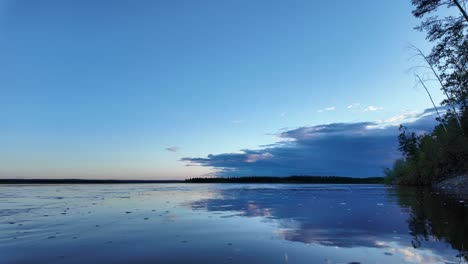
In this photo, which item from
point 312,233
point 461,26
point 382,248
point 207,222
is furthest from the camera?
point 461,26

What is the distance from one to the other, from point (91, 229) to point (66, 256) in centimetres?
457

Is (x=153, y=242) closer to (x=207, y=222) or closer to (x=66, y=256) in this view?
(x=66, y=256)

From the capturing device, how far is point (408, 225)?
1237 cm

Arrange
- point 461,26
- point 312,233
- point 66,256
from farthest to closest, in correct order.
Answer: point 461,26 → point 312,233 → point 66,256

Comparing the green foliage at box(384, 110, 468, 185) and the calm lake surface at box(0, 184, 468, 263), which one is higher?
the green foliage at box(384, 110, 468, 185)

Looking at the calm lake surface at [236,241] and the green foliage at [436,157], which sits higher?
the green foliage at [436,157]

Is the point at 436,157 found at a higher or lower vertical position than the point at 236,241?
higher

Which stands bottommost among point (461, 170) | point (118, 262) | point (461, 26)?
point (118, 262)

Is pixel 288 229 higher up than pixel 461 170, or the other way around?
pixel 461 170

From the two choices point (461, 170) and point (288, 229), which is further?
point (461, 170)

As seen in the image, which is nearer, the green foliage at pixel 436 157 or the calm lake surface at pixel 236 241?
the calm lake surface at pixel 236 241

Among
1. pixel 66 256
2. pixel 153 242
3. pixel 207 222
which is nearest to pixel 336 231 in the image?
pixel 207 222

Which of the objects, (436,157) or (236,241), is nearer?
(236,241)

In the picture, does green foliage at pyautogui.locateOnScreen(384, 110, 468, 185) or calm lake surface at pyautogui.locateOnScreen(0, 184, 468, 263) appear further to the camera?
green foliage at pyautogui.locateOnScreen(384, 110, 468, 185)
